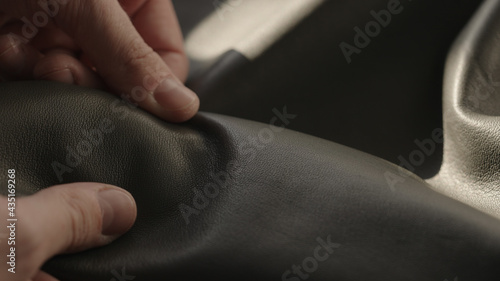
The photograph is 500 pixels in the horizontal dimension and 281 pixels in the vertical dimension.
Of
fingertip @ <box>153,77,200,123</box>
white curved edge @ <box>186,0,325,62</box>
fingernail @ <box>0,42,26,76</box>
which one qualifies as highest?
fingernail @ <box>0,42,26,76</box>

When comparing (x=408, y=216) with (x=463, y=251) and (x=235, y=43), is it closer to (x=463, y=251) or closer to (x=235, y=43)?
(x=463, y=251)

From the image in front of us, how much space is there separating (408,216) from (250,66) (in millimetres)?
484

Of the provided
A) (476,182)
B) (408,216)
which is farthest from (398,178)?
(476,182)

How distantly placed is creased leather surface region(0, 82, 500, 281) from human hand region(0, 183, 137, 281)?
0.08 ft

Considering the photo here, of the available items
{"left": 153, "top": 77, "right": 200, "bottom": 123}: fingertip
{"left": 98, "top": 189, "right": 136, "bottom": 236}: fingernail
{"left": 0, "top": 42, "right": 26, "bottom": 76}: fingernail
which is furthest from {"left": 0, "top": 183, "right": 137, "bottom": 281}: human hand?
{"left": 0, "top": 42, "right": 26, "bottom": 76}: fingernail

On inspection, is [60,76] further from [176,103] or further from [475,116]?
[475,116]

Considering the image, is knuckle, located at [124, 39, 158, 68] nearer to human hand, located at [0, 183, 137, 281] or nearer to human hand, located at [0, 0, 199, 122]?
human hand, located at [0, 0, 199, 122]

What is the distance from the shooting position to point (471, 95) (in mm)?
906

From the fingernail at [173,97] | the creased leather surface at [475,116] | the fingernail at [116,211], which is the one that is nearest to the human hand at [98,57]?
the fingernail at [173,97]

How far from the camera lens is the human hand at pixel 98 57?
0.70 metres

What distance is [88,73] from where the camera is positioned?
772 mm

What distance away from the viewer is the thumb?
27.7 inches

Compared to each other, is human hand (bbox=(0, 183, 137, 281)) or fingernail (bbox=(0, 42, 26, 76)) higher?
fingernail (bbox=(0, 42, 26, 76))

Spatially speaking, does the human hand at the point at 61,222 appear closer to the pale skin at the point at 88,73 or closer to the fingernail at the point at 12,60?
the pale skin at the point at 88,73
